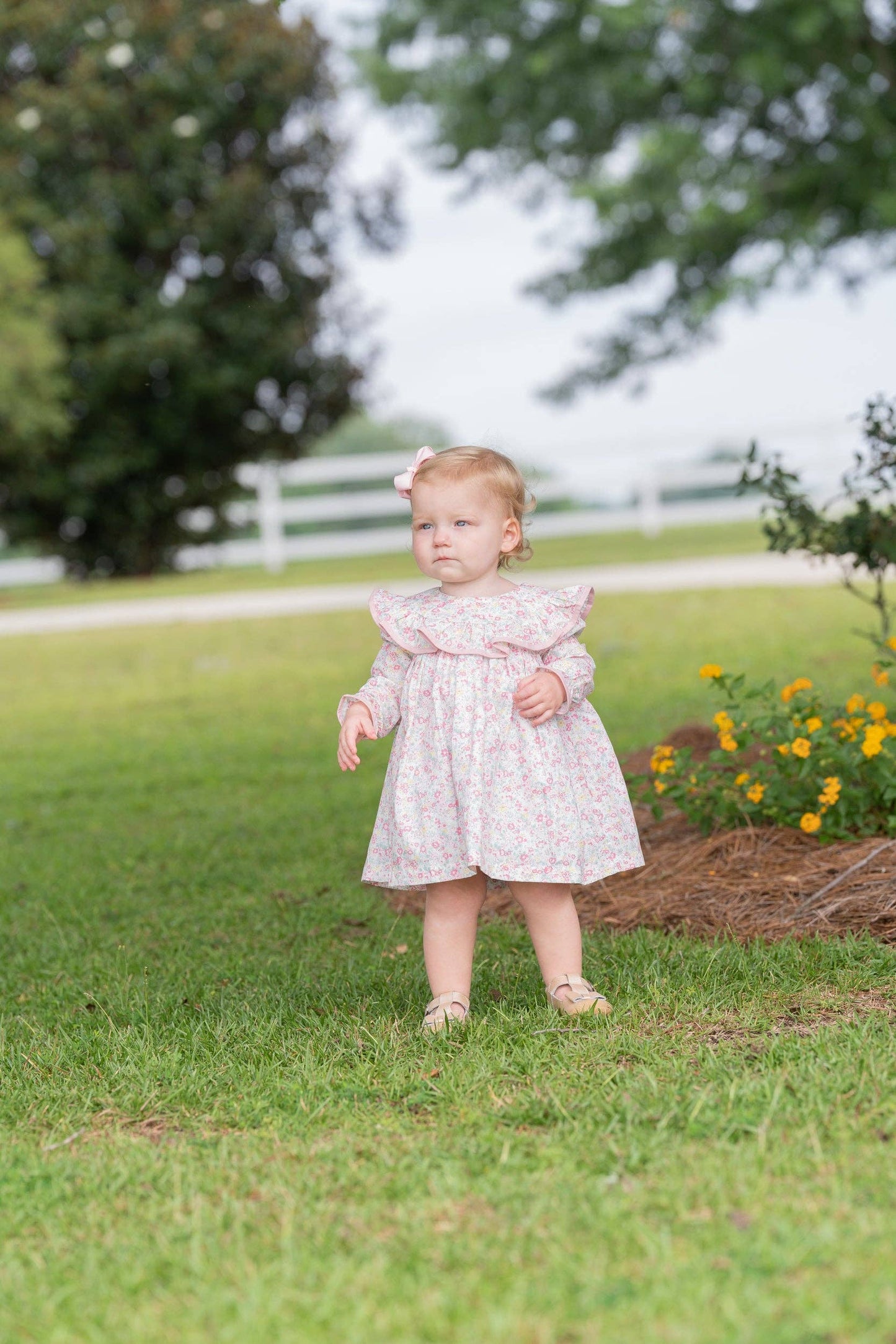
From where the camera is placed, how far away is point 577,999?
10.2ft

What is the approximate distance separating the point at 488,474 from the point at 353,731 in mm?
626

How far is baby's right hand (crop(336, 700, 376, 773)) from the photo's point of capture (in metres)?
3.02

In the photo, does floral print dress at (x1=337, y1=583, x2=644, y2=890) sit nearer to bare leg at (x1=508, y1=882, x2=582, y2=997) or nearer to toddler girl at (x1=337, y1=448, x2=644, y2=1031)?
toddler girl at (x1=337, y1=448, x2=644, y2=1031)

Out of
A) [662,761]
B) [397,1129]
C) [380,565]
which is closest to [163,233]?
[380,565]

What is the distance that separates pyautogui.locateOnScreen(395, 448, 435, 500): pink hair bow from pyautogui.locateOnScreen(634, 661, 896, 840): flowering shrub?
51.4 inches

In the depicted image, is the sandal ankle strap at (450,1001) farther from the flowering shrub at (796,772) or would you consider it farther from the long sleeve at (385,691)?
the flowering shrub at (796,772)

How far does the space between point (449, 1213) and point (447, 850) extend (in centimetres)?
94

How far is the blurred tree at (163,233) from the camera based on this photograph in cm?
2153

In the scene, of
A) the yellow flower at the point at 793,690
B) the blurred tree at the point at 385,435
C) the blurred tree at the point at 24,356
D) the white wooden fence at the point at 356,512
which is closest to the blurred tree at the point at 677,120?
the white wooden fence at the point at 356,512

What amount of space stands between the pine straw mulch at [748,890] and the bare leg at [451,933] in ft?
2.53

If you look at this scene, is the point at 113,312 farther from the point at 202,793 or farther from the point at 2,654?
the point at 202,793

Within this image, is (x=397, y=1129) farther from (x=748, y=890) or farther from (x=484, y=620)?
(x=748, y=890)

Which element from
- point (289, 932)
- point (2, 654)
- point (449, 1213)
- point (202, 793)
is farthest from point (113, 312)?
point (449, 1213)

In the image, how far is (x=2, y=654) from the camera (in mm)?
11875
